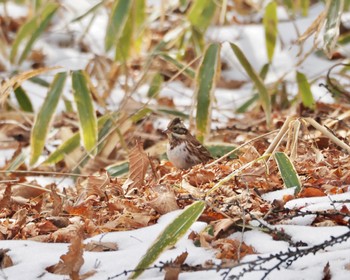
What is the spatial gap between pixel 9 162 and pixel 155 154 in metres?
0.92

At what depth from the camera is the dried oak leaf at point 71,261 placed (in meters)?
2.92

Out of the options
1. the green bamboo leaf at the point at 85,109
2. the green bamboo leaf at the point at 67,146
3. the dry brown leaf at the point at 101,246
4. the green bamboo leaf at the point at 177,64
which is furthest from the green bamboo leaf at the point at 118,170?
the dry brown leaf at the point at 101,246

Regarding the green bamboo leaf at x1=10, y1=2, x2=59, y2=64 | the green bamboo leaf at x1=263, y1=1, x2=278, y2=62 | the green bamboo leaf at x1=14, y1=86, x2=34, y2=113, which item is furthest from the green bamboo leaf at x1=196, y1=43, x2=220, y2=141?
the green bamboo leaf at x1=10, y1=2, x2=59, y2=64

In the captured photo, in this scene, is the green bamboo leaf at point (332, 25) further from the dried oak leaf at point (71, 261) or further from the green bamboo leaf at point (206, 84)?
the dried oak leaf at point (71, 261)

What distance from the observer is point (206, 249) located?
2.97 metres

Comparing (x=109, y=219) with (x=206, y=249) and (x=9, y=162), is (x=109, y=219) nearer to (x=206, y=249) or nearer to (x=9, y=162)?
(x=206, y=249)

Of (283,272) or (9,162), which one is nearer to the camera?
(283,272)

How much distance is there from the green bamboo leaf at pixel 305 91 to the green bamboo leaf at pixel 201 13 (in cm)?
88

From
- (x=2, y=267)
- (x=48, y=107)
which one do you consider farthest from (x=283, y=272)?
(x=48, y=107)

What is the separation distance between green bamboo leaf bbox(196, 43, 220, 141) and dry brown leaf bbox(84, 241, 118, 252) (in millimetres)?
1708

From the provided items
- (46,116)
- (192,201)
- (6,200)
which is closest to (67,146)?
(46,116)

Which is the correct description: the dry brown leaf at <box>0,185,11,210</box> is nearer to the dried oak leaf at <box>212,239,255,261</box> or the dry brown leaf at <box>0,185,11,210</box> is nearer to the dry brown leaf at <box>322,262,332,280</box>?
the dried oak leaf at <box>212,239,255,261</box>

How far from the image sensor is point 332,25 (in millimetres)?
4180

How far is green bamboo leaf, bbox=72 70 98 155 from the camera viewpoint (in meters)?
4.78
